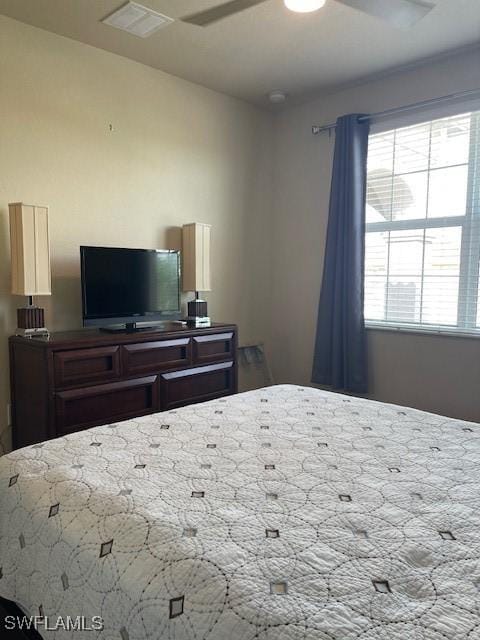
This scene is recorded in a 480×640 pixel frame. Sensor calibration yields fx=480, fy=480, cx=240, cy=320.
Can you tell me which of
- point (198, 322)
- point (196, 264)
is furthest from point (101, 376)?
point (196, 264)

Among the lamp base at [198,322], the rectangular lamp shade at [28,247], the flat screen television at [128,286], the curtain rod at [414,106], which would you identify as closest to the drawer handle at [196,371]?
the lamp base at [198,322]

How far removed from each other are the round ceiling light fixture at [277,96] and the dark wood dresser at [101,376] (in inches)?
76.9

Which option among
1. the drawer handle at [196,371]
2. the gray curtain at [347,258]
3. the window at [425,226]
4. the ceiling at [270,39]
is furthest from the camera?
the gray curtain at [347,258]

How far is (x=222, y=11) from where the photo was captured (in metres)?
1.99

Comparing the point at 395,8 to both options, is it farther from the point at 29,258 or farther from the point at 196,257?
the point at 29,258

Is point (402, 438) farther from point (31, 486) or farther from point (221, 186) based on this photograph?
point (221, 186)

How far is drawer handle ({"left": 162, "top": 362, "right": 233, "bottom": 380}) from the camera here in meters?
3.00

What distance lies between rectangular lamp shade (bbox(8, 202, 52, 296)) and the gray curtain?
6.86 feet

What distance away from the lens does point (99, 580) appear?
3.30 ft

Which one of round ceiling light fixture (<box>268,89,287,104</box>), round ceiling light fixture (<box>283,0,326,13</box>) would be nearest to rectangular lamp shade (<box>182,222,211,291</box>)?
round ceiling light fixture (<box>268,89,287,104</box>)

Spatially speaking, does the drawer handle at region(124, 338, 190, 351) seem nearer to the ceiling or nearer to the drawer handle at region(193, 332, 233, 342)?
the drawer handle at region(193, 332, 233, 342)

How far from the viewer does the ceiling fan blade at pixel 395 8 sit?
1.87m

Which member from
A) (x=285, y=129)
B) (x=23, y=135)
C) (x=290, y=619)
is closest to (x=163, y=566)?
(x=290, y=619)

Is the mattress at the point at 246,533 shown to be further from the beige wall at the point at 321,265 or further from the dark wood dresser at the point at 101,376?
the beige wall at the point at 321,265
